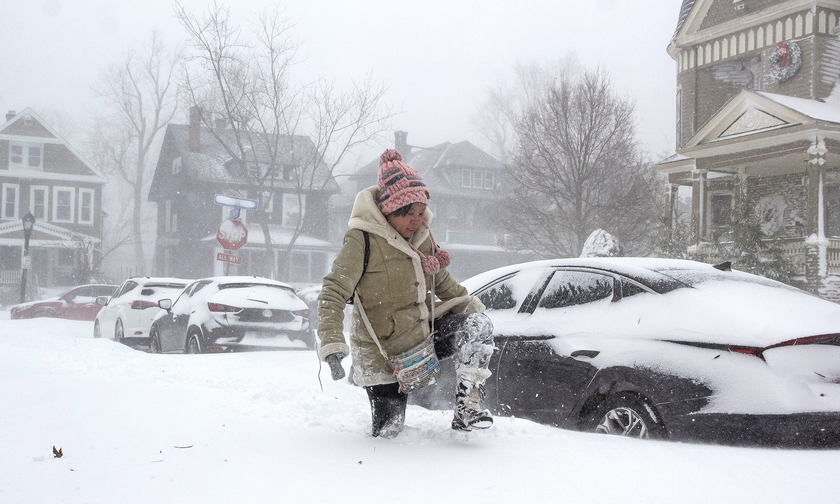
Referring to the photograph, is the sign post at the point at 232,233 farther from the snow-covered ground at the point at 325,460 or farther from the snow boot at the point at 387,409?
the snow boot at the point at 387,409

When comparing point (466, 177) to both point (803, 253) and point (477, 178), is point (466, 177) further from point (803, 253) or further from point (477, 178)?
point (803, 253)

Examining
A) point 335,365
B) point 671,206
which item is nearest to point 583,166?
point 671,206

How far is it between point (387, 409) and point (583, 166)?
16476 mm

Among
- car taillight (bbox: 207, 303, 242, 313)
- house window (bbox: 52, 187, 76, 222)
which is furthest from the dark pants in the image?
house window (bbox: 52, 187, 76, 222)

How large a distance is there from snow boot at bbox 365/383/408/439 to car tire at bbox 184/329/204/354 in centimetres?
629

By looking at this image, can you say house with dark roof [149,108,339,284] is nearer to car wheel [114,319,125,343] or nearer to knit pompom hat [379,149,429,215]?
car wheel [114,319,125,343]

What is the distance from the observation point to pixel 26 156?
38469 millimetres

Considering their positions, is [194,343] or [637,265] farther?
[194,343]

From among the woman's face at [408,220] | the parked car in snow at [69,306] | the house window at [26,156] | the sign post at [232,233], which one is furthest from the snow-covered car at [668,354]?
the house window at [26,156]

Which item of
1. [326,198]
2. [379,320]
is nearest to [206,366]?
[379,320]

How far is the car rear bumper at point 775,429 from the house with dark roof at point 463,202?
120ft

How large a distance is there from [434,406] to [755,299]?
2.46 meters

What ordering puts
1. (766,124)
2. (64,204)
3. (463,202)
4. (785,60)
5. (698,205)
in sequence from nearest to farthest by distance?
(766,124)
(785,60)
(698,205)
(64,204)
(463,202)

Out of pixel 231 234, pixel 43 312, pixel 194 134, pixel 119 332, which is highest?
pixel 194 134
